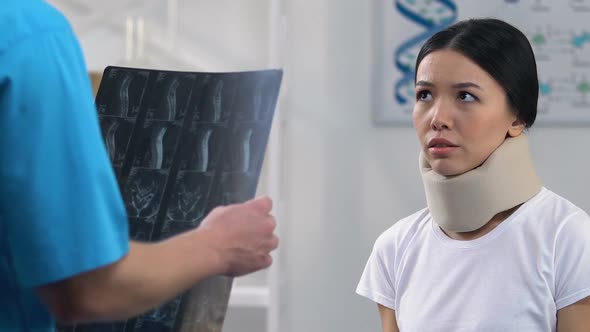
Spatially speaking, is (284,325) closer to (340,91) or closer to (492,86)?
(340,91)

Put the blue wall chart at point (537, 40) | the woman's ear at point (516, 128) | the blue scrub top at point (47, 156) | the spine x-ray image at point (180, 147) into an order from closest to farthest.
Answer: the blue scrub top at point (47, 156), the spine x-ray image at point (180, 147), the woman's ear at point (516, 128), the blue wall chart at point (537, 40)

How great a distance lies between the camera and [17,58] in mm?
784

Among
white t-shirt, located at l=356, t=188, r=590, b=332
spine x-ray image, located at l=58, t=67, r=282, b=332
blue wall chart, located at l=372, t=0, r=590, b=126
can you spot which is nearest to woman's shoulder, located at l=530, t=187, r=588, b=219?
white t-shirt, located at l=356, t=188, r=590, b=332

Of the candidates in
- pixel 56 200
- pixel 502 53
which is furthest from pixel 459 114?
pixel 56 200

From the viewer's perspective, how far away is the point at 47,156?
2.63 ft

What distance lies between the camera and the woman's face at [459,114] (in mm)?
1457

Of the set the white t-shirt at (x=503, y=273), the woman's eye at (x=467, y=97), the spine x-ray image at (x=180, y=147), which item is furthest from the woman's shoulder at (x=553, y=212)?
the spine x-ray image at (x=180, y=147)

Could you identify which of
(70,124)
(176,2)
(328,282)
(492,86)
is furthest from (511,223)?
(176,2)

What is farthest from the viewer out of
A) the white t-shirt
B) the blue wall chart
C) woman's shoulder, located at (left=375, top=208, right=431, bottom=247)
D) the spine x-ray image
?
the blue wall chart

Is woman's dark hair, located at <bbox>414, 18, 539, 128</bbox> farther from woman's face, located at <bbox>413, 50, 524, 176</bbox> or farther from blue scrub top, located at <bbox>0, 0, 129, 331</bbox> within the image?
blue scrub top, located at <bbox>0, 0, 129, 331</bbox>

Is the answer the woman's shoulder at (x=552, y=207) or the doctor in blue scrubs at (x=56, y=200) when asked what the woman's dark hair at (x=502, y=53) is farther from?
the doctor in blue scrubs at (x=56, y=200)

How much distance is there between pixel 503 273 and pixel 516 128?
0.88 feet

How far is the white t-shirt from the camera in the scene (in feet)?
4.60

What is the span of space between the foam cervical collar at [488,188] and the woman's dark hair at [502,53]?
8 cm
